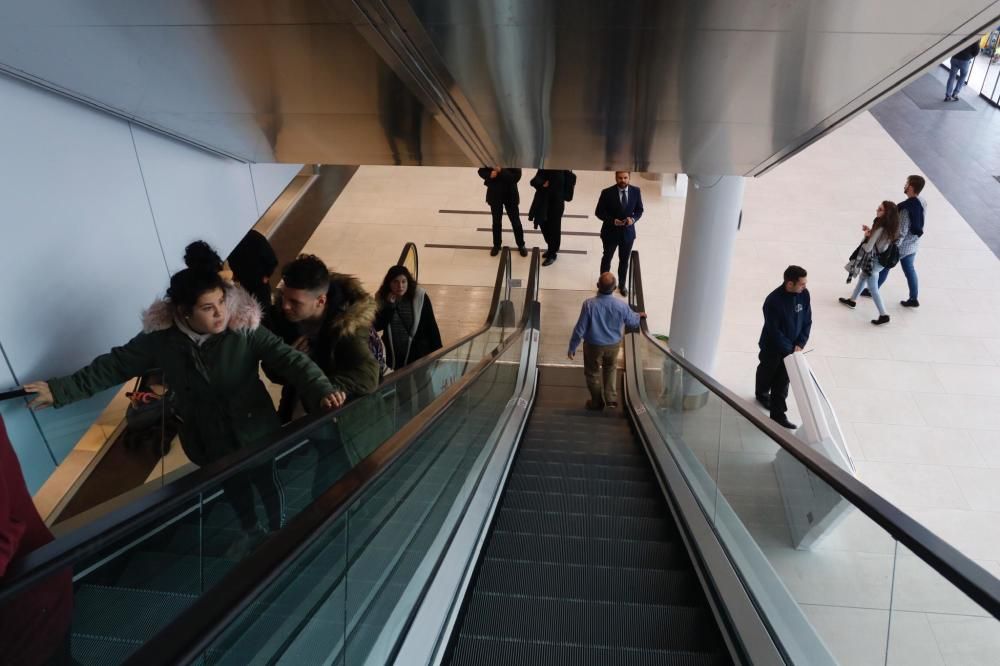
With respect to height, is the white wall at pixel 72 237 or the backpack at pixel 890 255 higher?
the white wall at pixel 72 237

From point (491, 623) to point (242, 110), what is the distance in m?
2.99

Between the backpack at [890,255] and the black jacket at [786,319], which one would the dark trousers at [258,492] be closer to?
the black jacket at [786,319]

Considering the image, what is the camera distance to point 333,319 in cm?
326

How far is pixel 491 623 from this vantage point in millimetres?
3207

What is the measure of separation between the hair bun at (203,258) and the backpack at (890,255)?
796 centimetres

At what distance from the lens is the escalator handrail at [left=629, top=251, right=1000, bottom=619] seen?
5.59 feet

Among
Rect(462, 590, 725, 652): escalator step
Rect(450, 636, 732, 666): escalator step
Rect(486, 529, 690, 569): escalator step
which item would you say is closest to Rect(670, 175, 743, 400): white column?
Rect(486, 529, 690, 569): escalator step

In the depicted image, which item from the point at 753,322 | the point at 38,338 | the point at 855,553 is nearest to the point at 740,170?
the point at 753,322

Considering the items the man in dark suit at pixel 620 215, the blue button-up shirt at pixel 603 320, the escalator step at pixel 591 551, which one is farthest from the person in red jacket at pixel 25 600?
the man in dark suit at pixel 620 215

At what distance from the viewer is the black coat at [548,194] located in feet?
32.2

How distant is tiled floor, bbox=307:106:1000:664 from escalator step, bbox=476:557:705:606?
60cm

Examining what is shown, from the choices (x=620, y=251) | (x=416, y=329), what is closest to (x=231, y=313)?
(x=416, y=329)

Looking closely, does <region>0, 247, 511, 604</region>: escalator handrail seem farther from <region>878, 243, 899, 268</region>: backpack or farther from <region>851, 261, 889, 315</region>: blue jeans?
<region>851, 261, 889, 315</region>: blue jeans

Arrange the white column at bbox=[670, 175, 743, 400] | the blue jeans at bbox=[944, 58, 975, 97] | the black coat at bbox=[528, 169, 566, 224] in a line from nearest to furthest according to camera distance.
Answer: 1. the white column at bbox=[670, 175, 743, 400]
2. the black coat at bbox=[528, 169, 566, 224]
3. the blue jeans at bbox=[944, 58, 975, 97]
